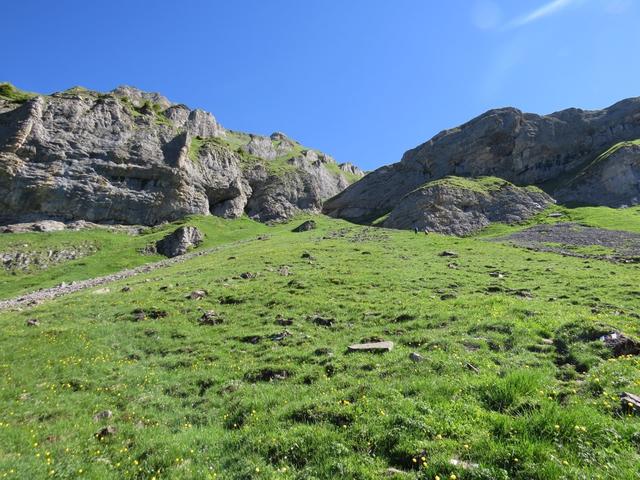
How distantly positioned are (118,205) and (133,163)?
40.0ft

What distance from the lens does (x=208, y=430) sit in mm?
11789

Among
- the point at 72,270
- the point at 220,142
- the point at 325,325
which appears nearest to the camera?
the point at 325,325

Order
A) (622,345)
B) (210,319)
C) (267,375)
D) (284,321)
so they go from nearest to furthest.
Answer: (622,345) → (267,375) → (284,321) → (210,319)

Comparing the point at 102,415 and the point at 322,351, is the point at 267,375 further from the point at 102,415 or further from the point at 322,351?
the point at 102,415

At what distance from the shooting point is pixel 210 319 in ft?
79.1

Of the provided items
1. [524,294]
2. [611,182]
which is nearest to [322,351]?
[524,294]

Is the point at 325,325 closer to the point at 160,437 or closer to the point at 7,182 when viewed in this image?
the point at 160,437

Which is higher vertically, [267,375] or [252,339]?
[252,339]

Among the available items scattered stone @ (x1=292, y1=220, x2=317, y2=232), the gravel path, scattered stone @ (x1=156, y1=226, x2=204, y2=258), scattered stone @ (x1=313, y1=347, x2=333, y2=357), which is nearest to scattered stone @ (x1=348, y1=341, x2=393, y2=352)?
scattered stone @ (x1=313, y1=347, x2=333, y2=357)

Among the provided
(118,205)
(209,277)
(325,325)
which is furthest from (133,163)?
(325,325)

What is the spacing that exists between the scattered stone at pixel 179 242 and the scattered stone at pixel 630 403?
70124mm

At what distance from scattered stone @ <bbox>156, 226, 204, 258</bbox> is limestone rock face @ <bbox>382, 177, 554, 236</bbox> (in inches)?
1565

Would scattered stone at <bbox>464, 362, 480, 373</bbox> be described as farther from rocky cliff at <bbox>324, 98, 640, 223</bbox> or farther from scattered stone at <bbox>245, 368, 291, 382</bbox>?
rocky cliff at <bbox>324, 98, 640, 223</bbox>

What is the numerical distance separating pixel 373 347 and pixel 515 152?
11044 cm
